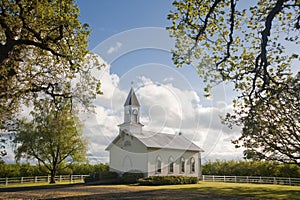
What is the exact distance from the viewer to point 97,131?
17.8 meters

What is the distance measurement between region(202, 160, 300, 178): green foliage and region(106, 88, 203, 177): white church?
614 centimetres

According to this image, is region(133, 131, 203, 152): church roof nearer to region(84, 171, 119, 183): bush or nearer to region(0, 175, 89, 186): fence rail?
region(84, 171, 119, 183): bush

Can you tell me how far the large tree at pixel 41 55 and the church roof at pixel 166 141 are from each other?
16190 millimetres

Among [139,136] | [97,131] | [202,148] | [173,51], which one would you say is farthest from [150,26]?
[202,148]

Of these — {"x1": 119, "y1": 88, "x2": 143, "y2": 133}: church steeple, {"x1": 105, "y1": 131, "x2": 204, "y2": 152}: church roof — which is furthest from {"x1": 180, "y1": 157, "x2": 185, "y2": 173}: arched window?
{"x1": 119, "y1": 88, "x2": 143, "y2": 133}: church steeple

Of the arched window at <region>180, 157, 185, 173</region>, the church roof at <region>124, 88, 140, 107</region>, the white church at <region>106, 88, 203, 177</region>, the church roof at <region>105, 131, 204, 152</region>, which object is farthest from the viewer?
the arched window at <region>180, 157, 185, 173</region>

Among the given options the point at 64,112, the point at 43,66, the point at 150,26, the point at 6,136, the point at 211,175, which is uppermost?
the point at 150,26

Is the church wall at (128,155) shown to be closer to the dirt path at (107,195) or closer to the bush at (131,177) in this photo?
the bush at (131,177)

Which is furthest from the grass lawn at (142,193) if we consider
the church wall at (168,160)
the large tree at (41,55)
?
the church wall at (168,160)

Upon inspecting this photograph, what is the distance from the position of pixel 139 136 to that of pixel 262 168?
15.9 metres

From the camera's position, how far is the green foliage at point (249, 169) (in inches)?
1280

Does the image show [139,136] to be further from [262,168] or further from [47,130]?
[262,168]

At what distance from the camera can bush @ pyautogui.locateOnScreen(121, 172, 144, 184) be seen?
2784cm

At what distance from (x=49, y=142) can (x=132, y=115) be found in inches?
366
